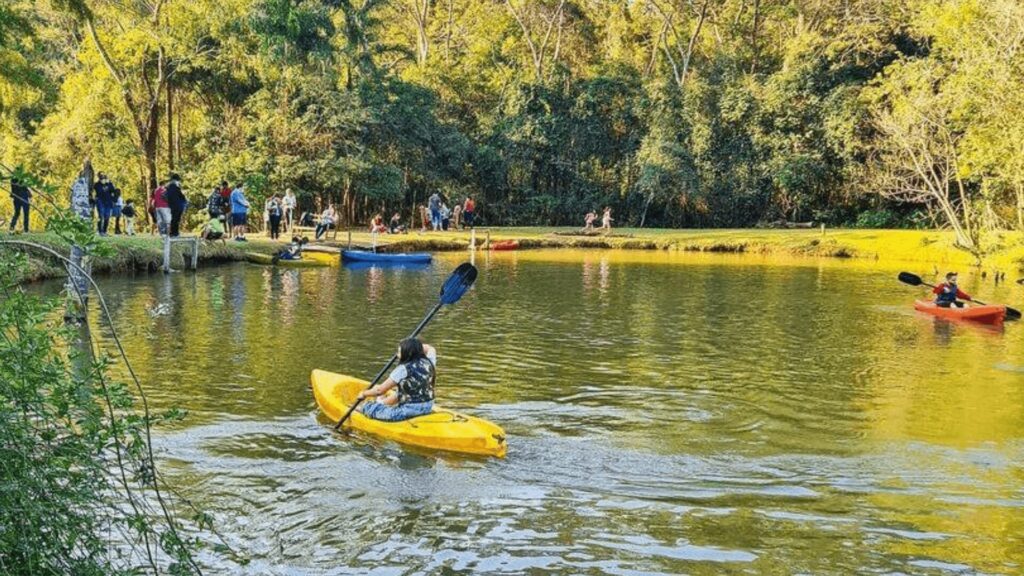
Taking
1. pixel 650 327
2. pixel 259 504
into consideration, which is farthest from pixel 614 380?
pixel 259 504

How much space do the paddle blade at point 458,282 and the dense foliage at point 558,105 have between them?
55.3ft

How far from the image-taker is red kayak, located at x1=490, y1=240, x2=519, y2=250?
120 ft

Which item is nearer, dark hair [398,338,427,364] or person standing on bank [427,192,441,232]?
dark hair [398,338,427,364]

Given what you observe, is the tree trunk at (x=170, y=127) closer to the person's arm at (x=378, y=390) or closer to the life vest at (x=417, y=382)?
the person's arm at (x=378, y=390)

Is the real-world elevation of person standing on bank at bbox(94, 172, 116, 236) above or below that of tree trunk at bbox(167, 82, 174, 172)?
below

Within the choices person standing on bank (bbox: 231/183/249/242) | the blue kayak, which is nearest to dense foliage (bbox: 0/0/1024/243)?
person standing on bank (bbox: 231/183/249/242)

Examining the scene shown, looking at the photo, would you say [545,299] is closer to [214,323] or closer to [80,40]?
[214,323]

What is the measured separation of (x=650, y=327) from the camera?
1838 cm

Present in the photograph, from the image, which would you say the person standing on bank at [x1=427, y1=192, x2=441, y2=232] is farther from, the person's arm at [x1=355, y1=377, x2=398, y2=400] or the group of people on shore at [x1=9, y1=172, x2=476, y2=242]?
the person's arm at [x1=355, y1=377, x2=398, y2=400]

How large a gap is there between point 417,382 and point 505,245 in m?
27.1

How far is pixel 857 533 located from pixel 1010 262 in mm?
24448

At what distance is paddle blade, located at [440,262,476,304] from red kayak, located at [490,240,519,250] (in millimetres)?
24594

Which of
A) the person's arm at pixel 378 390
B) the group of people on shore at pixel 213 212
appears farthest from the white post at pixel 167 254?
the person's arm at pixel 378 390

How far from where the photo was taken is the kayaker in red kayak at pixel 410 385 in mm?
9922
